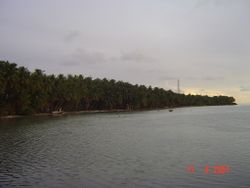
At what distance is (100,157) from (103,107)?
14236cm

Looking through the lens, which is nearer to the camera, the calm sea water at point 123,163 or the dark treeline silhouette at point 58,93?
the calm sea water at point 123,163

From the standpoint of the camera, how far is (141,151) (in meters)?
36.3

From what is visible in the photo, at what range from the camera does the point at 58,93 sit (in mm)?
130250

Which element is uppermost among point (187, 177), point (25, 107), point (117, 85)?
point (117, 85)

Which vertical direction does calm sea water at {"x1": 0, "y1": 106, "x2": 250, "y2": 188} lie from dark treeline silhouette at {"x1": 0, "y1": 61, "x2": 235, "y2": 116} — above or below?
below

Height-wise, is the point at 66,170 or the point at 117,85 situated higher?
the point at 117,85

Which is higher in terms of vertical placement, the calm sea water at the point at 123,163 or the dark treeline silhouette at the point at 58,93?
the dark treeline silhouette at the point at 58,93

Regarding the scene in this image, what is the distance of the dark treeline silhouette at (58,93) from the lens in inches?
4139

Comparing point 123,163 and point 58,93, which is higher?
point 58,93

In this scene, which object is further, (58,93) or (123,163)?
(58,93)

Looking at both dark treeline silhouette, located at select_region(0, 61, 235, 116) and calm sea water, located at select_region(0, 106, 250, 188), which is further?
dark treeline silhouette, located at select_region(0, 61, 235, 116)

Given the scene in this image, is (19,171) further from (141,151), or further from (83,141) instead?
(83,141)

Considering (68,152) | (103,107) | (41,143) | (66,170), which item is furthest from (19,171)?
(103,107)

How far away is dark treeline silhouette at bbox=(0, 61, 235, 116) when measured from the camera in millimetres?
105125
